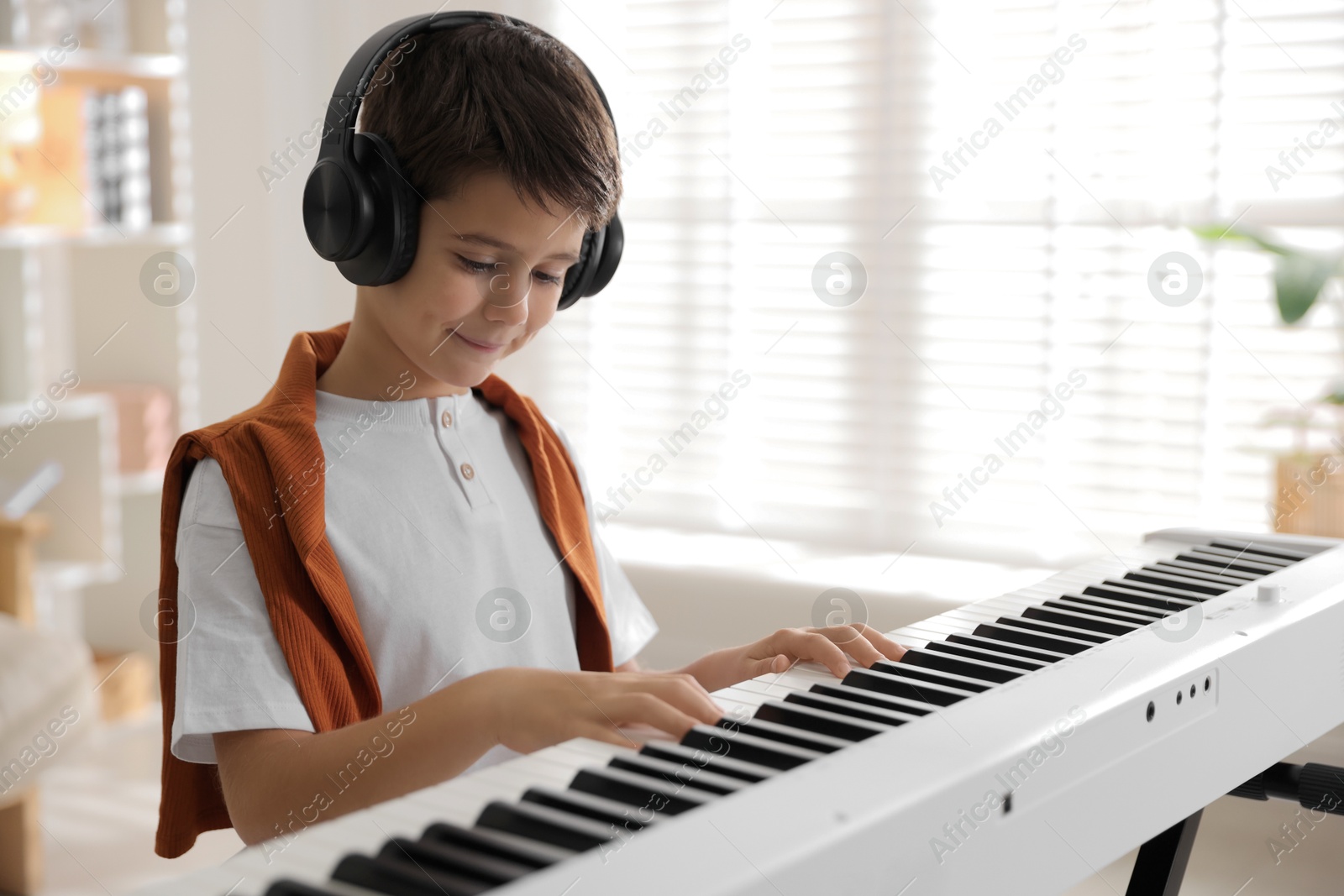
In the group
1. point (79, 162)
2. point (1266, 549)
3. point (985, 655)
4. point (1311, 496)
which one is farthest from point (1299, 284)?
point (79, 162)

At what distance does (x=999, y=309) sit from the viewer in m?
2.35

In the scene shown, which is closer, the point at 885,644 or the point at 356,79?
the point at 885,644

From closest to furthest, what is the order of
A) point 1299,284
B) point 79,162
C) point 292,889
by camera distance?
point 292,889
point 1299,284
point 79,162

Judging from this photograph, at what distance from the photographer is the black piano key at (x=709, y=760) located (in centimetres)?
61

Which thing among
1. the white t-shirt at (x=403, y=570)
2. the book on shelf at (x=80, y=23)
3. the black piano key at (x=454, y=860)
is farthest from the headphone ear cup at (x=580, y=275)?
the book on shelf at (x=80, y=23)

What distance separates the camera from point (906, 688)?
→ 0.76 meters

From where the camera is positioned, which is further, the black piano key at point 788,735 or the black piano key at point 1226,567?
the black piano key at point 1226,567

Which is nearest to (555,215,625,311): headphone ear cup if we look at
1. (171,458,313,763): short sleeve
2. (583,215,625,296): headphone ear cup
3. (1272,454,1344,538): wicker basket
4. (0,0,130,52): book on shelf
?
(583,215,625,296): headphone ear cup

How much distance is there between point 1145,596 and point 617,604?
1.72 ft

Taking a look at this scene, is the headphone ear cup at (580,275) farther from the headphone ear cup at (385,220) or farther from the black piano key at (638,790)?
the black piano key at (638,790)

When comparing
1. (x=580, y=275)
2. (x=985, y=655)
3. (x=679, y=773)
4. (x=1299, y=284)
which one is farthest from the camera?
(x=1299, y=284)

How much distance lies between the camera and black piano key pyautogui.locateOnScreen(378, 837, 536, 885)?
0.51 meters

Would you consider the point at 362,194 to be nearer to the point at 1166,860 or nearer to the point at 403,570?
the point at 403,570

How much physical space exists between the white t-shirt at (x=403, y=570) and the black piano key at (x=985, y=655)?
1.19ft
